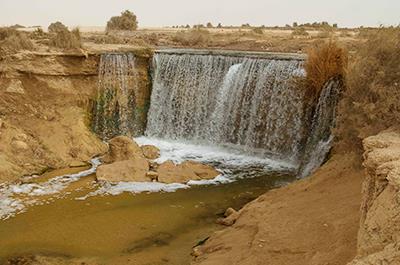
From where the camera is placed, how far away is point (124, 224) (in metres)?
8.58

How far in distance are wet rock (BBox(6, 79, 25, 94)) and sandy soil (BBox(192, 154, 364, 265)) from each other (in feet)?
25.8

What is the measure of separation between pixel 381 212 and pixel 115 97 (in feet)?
39.0

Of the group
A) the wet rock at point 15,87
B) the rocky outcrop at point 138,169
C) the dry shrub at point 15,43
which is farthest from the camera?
the dry shrub at point 15,43

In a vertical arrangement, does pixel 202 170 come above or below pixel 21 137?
below

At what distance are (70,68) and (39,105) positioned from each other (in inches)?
58.6

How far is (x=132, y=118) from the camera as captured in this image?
1544 cm

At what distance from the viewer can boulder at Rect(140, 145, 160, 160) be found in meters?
12.9

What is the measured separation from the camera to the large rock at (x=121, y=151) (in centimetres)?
1206

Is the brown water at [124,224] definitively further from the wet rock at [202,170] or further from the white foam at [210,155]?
the white foam at [210,155]

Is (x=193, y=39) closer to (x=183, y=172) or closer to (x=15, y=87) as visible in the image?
(x=15, y=87)

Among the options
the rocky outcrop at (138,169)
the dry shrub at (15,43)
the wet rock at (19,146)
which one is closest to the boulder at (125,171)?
the rocky outcrop at (138,169)

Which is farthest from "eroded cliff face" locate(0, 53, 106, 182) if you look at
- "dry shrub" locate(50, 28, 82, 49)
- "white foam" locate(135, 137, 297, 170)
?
"white foam" locate(135, 137, 297, 170)

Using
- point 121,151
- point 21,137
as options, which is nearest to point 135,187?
point 121,151

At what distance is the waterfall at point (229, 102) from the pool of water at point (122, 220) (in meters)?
2.04
